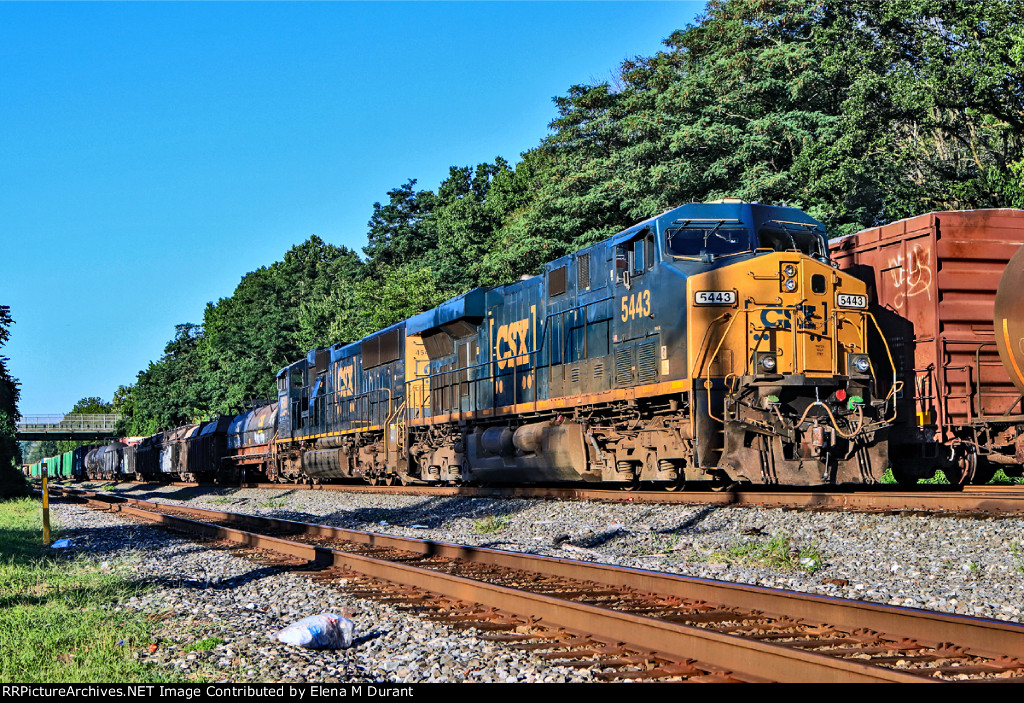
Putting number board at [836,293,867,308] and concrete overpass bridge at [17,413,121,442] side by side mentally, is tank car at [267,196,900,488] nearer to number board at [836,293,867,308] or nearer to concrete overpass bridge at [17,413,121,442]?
number board at [836,293,867,308]

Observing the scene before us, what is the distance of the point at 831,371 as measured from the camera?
41.8 ft

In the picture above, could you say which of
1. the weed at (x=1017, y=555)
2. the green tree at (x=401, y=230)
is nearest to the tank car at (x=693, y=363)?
the weed at (x=1017, y=555)

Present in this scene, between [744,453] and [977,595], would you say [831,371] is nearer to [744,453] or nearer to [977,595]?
[744,453]

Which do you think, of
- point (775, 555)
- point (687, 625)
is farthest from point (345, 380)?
point (687, 625)

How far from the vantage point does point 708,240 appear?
13.4m

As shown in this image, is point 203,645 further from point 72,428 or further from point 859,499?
point 72,428

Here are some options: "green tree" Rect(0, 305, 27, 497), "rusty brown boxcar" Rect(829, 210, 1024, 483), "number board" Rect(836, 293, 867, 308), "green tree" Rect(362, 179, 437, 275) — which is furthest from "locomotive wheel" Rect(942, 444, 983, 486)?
"green tree" Rect(362, 179, 437, 275)

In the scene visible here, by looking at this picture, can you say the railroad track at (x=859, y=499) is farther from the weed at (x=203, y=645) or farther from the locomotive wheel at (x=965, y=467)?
the weed at (x=203, y=645)

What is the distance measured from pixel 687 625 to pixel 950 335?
33.4 feet

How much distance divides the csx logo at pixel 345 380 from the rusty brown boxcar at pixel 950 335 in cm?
1564

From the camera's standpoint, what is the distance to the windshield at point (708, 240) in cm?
1329

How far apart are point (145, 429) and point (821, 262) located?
9467 cm

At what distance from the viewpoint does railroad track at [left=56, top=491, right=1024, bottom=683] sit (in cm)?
470
